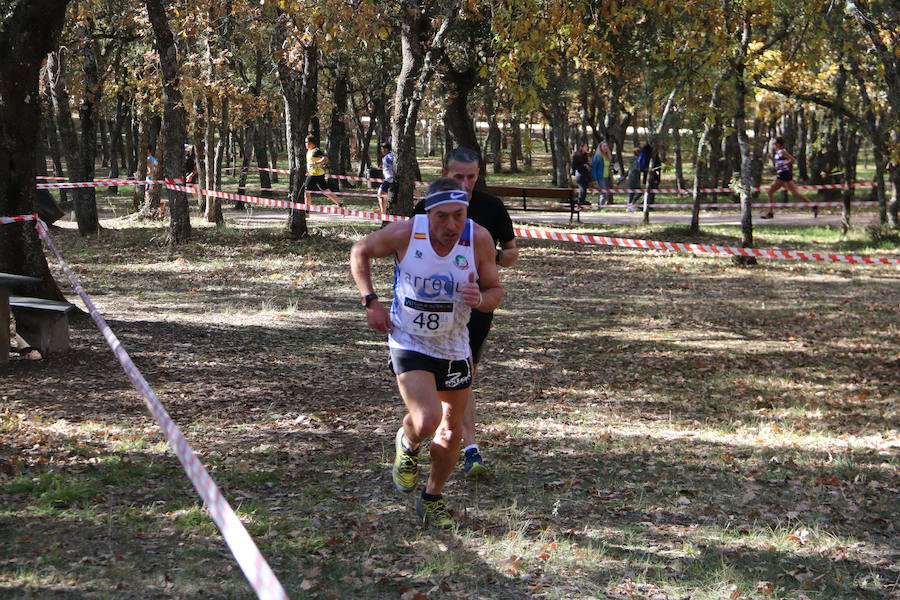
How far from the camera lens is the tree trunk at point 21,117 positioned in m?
9.72

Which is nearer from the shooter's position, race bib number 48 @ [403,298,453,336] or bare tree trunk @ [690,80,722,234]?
race bib number 48 @ [403,298,453,336]

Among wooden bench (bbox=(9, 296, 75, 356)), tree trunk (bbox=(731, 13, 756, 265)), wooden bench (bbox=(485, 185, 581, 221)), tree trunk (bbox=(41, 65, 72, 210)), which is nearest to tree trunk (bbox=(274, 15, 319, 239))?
tree trunk (bbox=(41, 65, 72, 210))

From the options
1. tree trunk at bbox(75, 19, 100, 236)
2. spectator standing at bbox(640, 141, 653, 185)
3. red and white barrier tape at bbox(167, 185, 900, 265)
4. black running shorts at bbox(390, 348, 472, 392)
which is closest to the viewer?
black running shorts at bbox(390, 348, 472, 392)

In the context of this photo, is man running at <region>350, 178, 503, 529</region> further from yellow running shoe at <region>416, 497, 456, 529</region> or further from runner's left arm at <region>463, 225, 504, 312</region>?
yellow running shoe at <region>416, 497, 456, 529</region>

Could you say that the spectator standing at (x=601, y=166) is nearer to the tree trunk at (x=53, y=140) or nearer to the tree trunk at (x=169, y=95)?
the tree trunk at (x=53, y=140)

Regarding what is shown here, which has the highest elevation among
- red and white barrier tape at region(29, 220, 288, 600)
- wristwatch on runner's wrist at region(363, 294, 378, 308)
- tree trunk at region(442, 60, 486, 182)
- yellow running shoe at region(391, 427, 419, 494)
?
tree trunk at region(442, 60, 486, 182)

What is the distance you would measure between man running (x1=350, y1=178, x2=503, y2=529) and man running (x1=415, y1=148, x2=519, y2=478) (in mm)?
480

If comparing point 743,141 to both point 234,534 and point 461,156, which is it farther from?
point 234,534

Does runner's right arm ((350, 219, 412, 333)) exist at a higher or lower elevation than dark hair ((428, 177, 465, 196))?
lower

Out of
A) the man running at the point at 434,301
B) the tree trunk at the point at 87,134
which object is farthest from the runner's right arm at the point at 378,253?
the tree trunk at the point at 87,134

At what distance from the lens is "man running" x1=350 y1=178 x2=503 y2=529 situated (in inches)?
199

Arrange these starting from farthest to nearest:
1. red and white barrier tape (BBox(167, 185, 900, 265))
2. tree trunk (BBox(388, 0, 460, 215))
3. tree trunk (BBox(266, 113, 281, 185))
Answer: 1. tree trunk (BBox(266, 113, 281, 185))
2. tree trunk (BBox(388, 0, 460, 215))
3. red and white barrier tape (BBox(167, 185, 900, 265))

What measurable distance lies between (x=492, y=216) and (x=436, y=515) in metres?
1.88

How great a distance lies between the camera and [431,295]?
5.06m
